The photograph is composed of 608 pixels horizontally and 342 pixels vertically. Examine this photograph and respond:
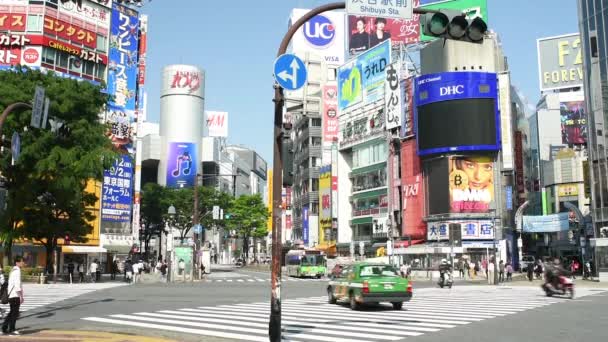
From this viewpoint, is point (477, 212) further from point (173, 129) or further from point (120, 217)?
point (173, 129)

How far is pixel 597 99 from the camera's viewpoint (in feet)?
160

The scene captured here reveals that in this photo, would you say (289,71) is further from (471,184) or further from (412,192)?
(412,192)

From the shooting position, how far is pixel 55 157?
34.6 metres

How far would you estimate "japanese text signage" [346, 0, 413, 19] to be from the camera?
1036 centimetres

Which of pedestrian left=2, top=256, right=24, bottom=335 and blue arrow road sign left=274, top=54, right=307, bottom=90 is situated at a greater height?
blue arrow road sign left=274, top=54, right=307, bottom=90

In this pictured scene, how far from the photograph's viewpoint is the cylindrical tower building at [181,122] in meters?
106

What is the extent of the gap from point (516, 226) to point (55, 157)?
4839 cm

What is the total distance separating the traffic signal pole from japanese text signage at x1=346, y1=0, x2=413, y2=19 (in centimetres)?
41

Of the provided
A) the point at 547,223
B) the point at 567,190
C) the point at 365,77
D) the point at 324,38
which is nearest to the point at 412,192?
the point at 365,77

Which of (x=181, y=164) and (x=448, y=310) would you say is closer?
(x=448, y=310)

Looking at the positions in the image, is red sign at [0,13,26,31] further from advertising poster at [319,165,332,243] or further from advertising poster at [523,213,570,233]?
advertising poster at [523,213,570,233]

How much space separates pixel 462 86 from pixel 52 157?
40462 millimetres

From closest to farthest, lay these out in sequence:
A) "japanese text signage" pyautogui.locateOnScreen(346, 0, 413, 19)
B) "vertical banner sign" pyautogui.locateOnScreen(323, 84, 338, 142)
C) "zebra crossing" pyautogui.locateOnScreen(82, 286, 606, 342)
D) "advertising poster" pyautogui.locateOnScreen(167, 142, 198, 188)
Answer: "japanese text signage" pyautogui.locateOnScreen(346, 0, 413, 19) → "zebra crossing" pyautogui.locateOnScreen(82, 286, 606, 342) → "vertical banner sign" pyautogui.locateOnScreen(323, 84, 338, 142) → "advertising poster" pyautogui.locateOnScreen(167, 142, 198, 188)

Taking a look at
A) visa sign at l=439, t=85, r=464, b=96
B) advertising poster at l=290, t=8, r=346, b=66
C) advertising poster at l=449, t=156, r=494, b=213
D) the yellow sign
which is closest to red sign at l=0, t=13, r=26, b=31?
visa sign at l=439, t=85, r=464, b=96
